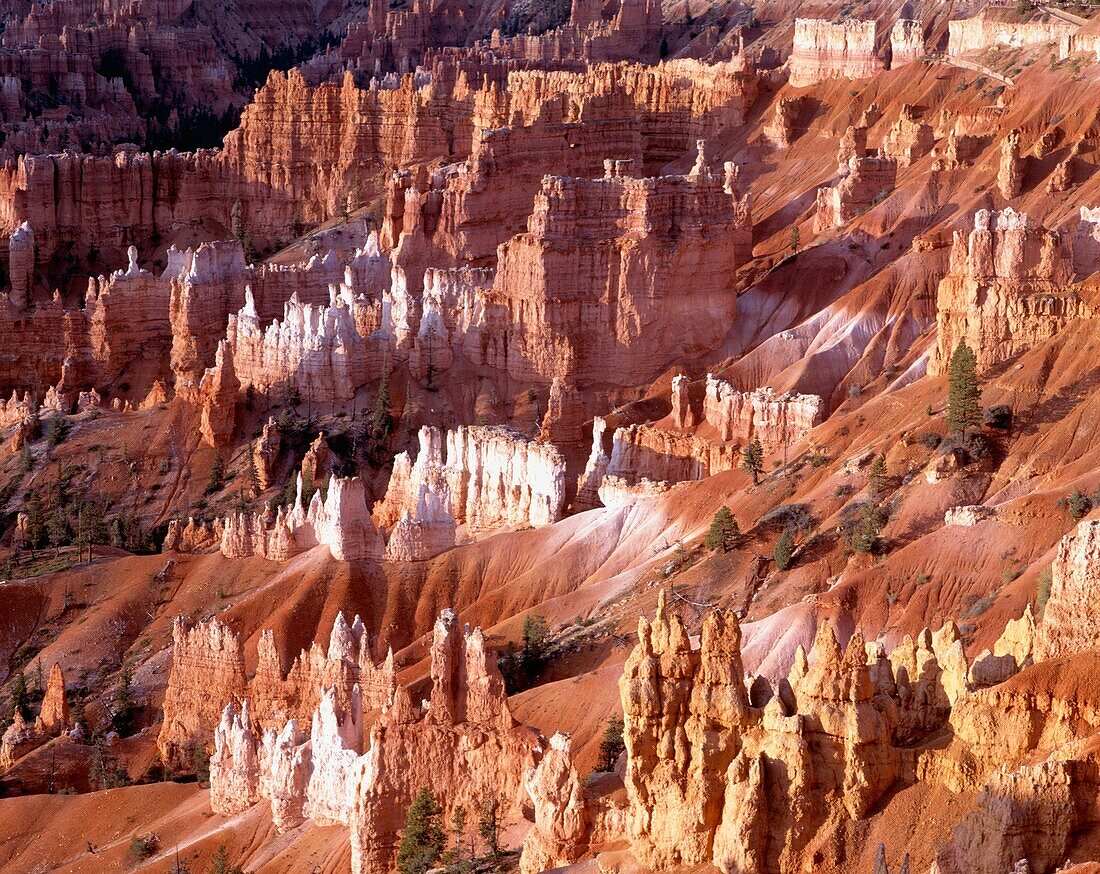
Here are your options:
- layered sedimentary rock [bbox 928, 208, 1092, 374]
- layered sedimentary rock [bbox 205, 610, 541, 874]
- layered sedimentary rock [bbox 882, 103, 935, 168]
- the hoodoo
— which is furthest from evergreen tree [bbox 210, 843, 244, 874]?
Answer: layered sedimentary rock [bbox 882, 103, 935, 168]

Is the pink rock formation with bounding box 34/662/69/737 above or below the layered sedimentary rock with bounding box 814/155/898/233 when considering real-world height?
below

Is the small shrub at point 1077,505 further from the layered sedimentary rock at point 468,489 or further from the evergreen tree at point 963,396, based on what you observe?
the layered sedimentary rock at point 468,489

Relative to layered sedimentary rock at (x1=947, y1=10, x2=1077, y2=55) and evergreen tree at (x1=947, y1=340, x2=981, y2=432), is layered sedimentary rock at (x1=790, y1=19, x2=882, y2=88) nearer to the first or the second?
layered sedimentary rock at (x1=947, y1=10, x2=1077, y2=55)

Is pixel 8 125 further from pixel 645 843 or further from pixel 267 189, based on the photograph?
pixel 645 843

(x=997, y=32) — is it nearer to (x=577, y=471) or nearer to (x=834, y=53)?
(x=834, y=53)

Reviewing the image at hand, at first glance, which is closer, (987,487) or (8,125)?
(987,487)

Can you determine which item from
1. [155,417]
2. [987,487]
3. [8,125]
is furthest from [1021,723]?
[8,125]

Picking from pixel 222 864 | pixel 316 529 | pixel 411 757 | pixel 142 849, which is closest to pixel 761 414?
pixel 316 529
